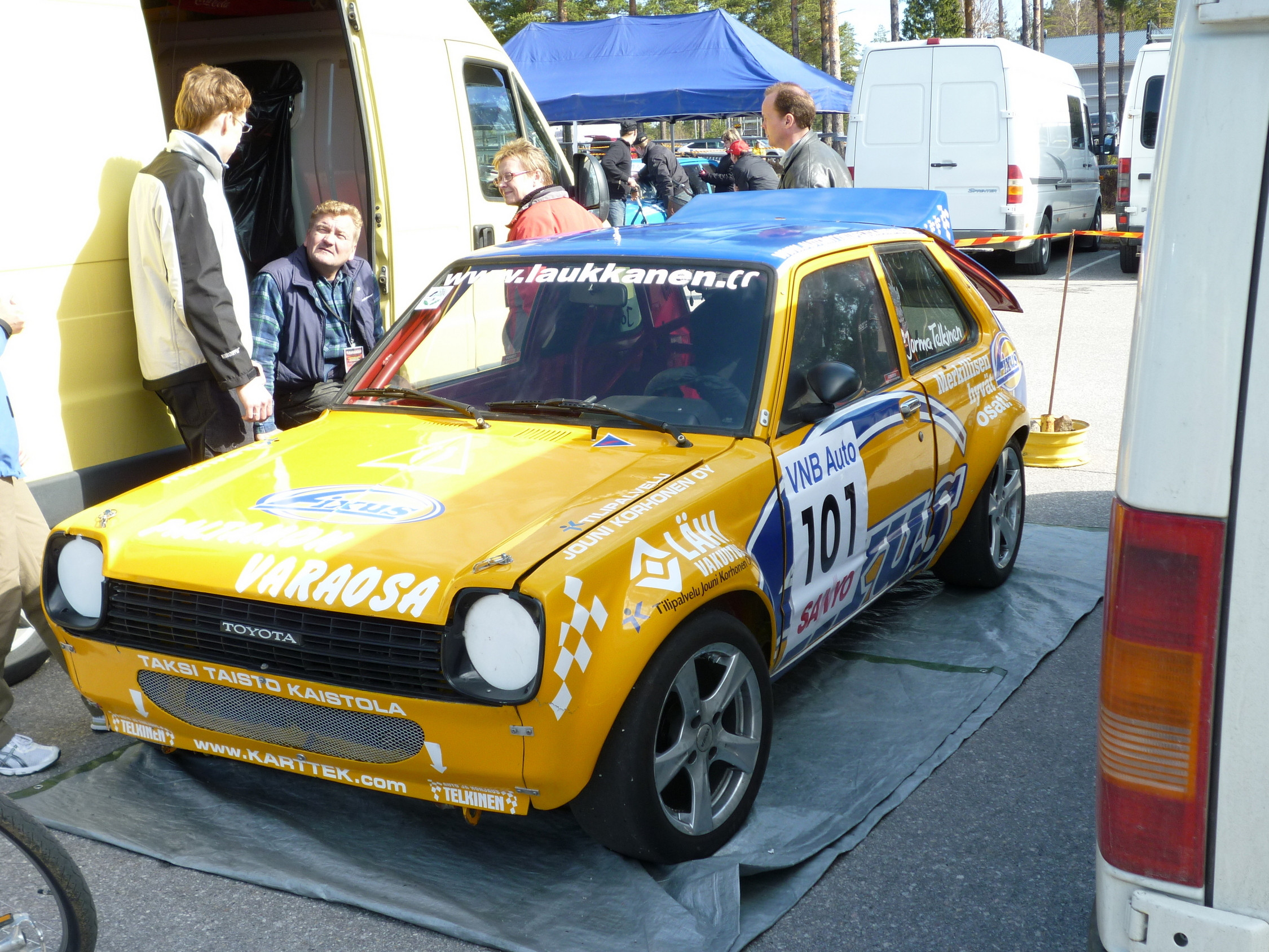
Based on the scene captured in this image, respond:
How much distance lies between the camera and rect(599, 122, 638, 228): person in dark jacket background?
17484 mm

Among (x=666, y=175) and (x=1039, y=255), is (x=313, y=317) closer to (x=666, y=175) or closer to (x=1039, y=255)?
(x=1039, y=255)

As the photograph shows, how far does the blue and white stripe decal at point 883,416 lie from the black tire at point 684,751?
32.2 inches

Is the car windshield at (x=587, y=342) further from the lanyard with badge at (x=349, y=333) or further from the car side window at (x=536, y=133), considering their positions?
the car side window at (x=536, y=133)

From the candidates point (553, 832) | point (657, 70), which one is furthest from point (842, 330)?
point (657, 70)

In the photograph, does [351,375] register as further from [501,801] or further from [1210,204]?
[1210,204]

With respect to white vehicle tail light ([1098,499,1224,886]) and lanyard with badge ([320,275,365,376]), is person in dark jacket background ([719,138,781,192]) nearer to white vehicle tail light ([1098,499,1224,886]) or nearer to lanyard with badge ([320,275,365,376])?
lanyard with badge ([320,275,365,376])

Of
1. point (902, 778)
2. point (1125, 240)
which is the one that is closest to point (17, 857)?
point (902, 778)

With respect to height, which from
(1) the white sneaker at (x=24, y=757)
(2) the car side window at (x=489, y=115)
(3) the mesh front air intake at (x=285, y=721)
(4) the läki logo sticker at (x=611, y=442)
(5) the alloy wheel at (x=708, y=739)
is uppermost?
(2) the car side window at (x=489, y=115)

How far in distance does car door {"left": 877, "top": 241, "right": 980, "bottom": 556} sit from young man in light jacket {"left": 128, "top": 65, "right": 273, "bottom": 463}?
7.90ft

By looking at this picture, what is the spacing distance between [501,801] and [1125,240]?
50.9 ft

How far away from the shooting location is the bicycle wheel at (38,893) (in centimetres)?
233

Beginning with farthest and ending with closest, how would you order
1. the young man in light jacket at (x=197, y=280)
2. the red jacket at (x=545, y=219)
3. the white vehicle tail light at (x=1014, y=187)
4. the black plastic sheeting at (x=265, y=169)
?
the white vehicle tail light at (x=1014, y=187), the black plastic sheeting at (x=265, y=169), the red jacket at (x=545, y=219), the young man in light jacket at (x=197, y=280)

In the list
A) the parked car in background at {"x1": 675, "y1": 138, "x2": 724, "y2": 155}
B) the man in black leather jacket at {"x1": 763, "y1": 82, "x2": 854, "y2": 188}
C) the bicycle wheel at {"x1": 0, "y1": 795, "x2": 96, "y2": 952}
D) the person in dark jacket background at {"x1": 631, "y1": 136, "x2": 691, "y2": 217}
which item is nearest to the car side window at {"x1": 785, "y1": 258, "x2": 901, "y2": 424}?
the bicycle wheel at {"x1": 0, "y1": 795, "x2": 96, "y2": 952}

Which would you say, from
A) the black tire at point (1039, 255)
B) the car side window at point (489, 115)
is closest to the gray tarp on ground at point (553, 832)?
the car side window at point (489, 115)
